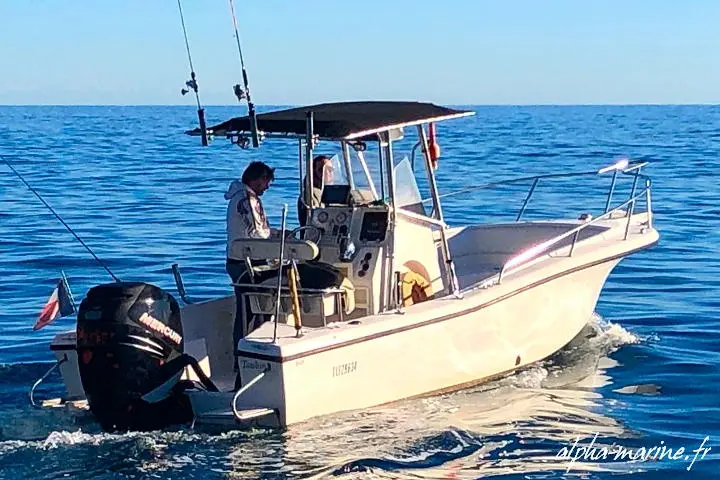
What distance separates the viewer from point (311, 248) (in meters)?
7.79

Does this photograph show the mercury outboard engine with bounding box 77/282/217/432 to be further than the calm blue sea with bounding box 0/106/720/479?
Yes

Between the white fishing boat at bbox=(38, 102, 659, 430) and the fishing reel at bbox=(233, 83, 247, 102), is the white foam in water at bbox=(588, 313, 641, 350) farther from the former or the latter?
the fishing reel at bbox=(233, 83, 247, 102)

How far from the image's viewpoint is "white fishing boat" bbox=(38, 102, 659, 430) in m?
7.33

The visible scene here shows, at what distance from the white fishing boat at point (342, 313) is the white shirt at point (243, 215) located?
20cm

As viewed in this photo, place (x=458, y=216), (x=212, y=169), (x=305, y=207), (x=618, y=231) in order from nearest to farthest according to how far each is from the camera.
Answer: (x=305, y=207)
(x=618, y=231)
(x=458, y=216)
(x=212, y=169)

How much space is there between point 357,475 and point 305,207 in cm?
261

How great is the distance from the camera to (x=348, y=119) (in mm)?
8273

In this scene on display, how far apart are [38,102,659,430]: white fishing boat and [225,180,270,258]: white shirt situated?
200mm

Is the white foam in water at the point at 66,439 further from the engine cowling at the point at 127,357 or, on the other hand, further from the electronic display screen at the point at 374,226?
the electronic display screen at the point at 374,226

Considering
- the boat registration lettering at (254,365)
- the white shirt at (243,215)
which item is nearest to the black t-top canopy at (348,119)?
the white shirt at (243,215)

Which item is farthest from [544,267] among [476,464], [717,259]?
[717,259]

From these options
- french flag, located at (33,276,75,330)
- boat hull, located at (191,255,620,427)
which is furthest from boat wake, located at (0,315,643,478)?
french flag, located at (33,276,75,330)

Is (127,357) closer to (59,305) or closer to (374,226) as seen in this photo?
(59,305)

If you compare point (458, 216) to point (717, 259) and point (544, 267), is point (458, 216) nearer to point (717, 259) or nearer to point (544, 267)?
point (717, 259)
